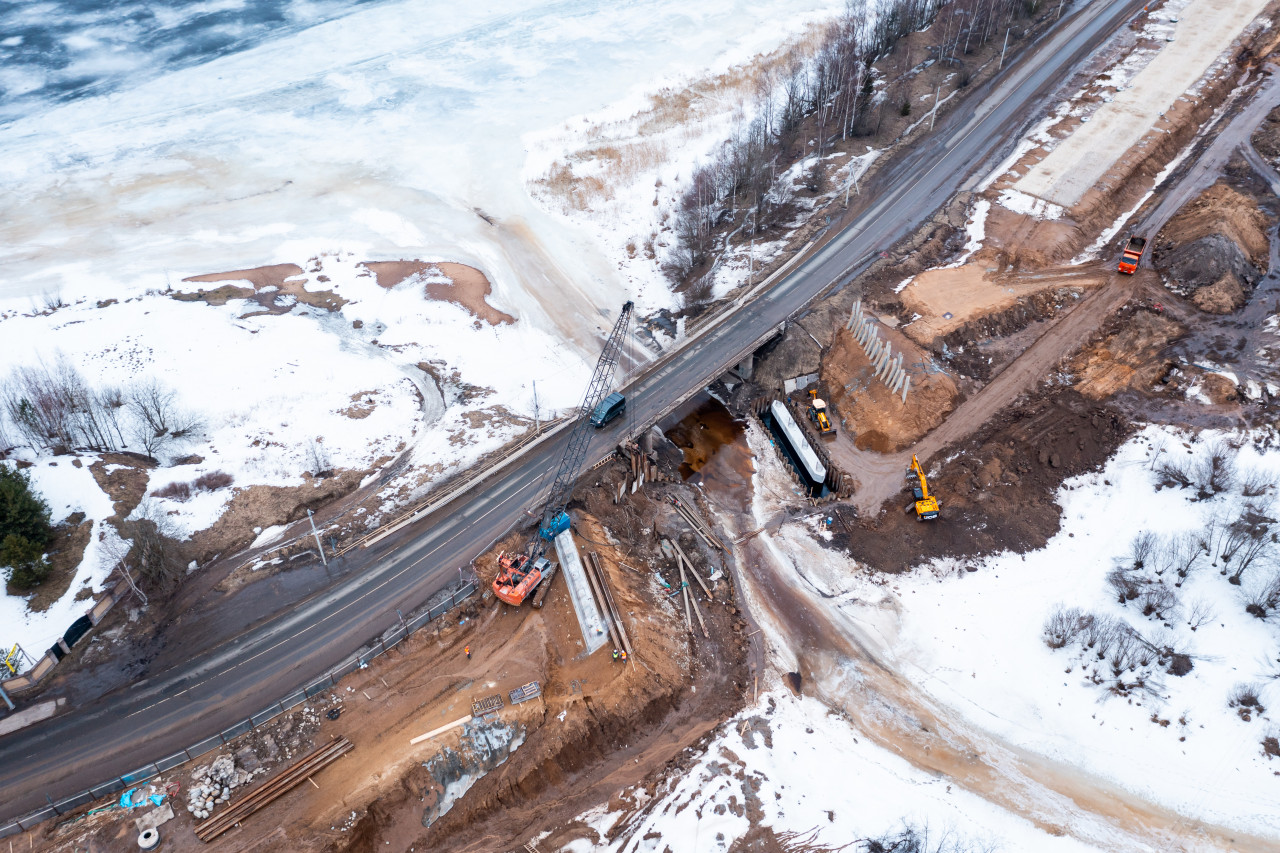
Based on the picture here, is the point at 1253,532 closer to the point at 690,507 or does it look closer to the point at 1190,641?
the point at 1190,641

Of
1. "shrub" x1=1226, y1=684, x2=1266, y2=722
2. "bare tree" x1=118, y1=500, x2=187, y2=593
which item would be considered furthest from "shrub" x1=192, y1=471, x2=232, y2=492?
"shrub" x1=1226, y1=684, x2=1266, y2=722

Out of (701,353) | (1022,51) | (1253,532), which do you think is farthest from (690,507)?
(1022,51)

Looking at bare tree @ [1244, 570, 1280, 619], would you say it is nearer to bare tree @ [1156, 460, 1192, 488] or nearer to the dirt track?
bare tree @ [1156, 460, 1192, 488]

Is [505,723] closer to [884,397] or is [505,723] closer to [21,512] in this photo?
[21,512]

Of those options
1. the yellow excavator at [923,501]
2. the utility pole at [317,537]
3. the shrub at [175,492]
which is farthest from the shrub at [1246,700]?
the shrub at [175,492]

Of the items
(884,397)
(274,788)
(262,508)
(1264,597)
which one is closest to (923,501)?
(884,397)

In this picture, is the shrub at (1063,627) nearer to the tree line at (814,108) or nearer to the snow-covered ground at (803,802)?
the snow-covered ground at (803,802)
